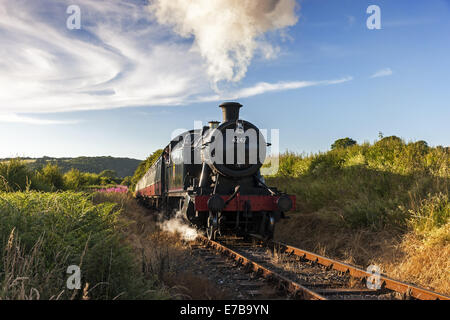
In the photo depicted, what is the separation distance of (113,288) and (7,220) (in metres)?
2.21

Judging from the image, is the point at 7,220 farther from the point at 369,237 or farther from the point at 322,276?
the point at 369,237

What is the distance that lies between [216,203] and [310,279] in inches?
122

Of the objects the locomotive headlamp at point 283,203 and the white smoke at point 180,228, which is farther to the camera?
the white smoke at point 180,228

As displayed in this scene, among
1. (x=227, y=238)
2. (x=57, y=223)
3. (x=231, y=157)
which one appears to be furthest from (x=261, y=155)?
(x=57, y=223)

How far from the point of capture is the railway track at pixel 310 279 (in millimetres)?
4826

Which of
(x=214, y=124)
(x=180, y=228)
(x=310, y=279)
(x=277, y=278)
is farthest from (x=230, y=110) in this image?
(x=277, y=278)

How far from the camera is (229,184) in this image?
9352mm

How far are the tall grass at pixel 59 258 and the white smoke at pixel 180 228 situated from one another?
4618mm

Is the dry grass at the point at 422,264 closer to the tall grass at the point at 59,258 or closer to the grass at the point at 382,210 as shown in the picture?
the grass at the point at 382,210

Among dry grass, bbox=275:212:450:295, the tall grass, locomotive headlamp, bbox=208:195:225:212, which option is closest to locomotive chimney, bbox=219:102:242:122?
locomotive headlamp, bbox=208:195:225:212

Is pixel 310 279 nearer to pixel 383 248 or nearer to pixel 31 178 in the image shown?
pixel 383 248

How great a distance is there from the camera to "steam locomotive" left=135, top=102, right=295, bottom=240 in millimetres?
8562

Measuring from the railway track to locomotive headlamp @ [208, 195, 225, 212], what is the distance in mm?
863

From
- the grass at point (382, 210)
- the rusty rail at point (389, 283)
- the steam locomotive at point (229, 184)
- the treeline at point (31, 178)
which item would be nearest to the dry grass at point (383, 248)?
the grass at point (382, 210)
